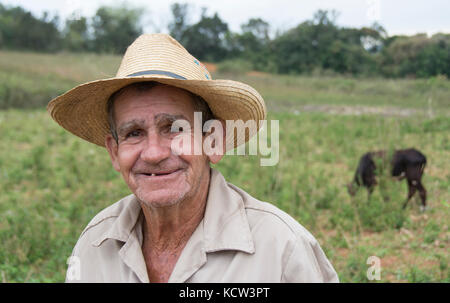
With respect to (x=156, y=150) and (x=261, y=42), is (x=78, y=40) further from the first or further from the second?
(x=156, y=150)

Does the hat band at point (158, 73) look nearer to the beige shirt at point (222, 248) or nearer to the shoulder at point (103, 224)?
the beige shirt at point (222, 248)

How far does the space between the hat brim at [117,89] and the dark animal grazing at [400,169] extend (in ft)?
12.3

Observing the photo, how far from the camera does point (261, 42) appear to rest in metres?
33.2

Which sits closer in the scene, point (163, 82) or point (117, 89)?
point (163, 82)

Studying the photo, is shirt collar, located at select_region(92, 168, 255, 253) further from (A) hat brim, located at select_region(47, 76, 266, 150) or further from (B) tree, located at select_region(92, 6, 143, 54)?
(B) tree, located at select_region(92, 6, 143, 54)

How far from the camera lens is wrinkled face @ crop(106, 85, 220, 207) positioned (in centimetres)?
157

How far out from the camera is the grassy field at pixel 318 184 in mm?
3830

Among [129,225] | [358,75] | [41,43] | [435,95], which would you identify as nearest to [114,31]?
[358,75]

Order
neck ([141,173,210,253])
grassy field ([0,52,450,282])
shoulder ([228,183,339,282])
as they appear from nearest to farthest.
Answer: shoulder ([228,183,339,282]), neck ([141,173,210,253]), grassy field ([0,52,450,282])

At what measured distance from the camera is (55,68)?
21016 mm

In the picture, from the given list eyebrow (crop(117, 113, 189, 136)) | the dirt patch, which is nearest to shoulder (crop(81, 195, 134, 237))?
eyebrow (crop(117, 113, 189, 136))

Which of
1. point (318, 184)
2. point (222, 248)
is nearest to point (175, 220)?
point (222, 248)

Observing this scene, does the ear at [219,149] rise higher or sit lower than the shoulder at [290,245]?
higher

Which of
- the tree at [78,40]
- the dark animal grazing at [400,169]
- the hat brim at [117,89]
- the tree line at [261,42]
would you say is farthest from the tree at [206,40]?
the hat brim at [117,89]
